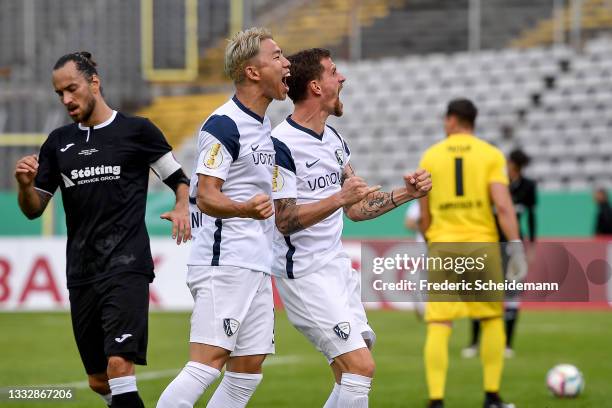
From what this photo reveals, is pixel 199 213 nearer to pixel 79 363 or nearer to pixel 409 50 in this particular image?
pixel 79 363

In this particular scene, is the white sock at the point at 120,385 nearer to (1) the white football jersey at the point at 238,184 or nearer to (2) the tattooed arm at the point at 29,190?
(1) the white football jersey at the point at 238,184

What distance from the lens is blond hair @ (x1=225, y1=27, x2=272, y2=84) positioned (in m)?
6.19

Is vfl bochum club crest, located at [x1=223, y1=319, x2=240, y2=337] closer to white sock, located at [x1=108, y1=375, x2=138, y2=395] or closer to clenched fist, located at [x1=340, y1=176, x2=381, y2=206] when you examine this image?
white sock, located at [x1=108, y1=375, x2=138, y2=395]

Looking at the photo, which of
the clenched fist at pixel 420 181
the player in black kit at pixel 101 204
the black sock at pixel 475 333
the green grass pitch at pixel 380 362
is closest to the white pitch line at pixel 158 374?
the green grass pitch at pixel 380 362

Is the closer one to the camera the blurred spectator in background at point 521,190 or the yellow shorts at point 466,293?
the yellow shorts at point 466,293

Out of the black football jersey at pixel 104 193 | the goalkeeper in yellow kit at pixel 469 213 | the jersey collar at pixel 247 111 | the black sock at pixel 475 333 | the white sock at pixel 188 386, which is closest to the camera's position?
the white sock at pixel 188 386

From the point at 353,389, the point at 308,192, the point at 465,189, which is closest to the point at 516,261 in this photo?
the point at 465,189

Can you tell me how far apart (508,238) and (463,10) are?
16529mm

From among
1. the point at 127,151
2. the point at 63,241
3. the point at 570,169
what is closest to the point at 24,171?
the point at 127,151

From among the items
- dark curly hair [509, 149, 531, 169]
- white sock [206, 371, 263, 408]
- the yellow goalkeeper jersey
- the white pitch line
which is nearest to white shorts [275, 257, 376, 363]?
white sock [206, 371, 263, 408]

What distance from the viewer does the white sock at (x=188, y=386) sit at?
5926 mm

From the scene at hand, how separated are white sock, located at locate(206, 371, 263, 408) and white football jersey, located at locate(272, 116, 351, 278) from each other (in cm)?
66

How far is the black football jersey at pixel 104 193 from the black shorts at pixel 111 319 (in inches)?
2.4

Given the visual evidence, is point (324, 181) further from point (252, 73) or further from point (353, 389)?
point (353, 389)
